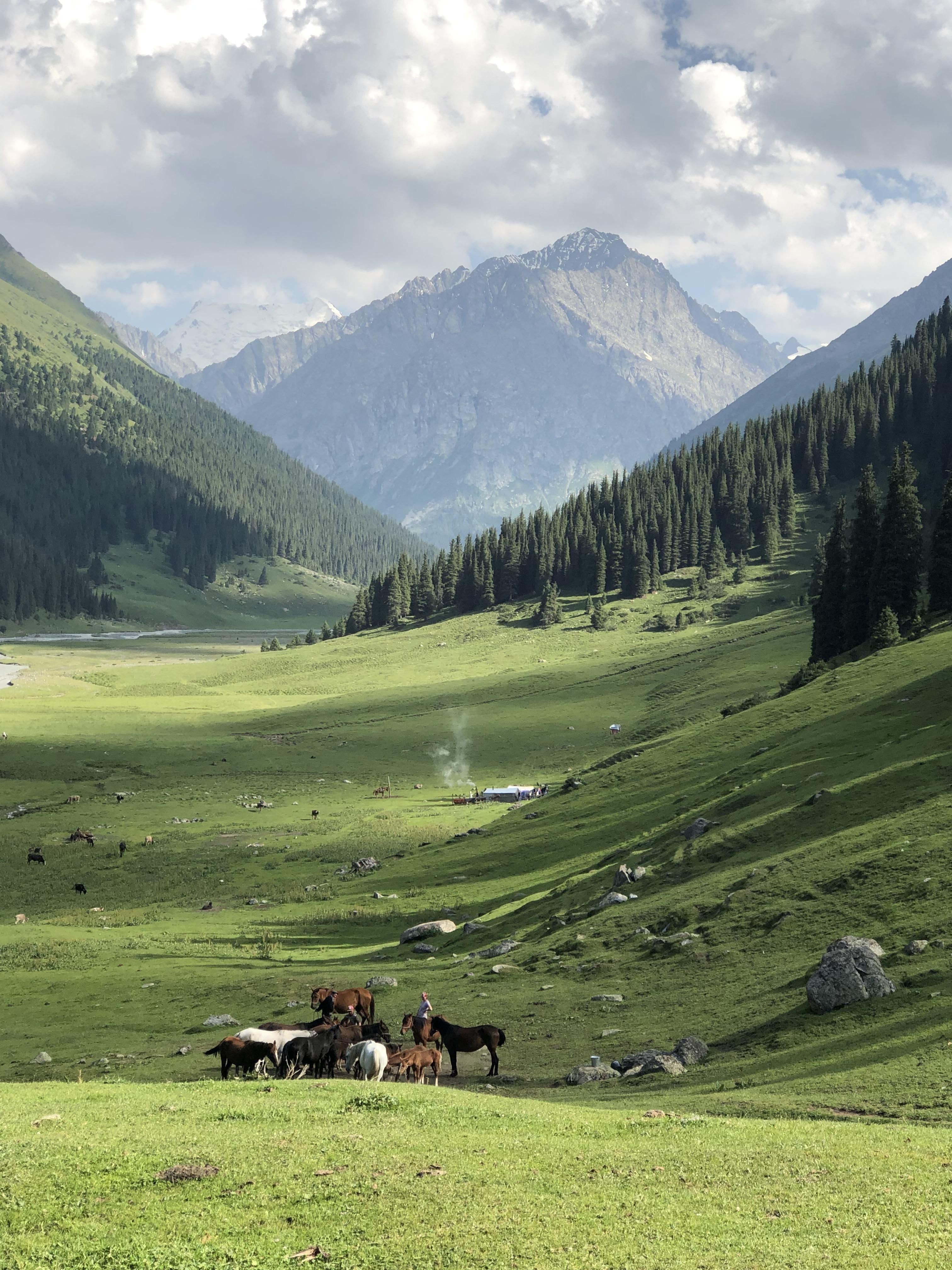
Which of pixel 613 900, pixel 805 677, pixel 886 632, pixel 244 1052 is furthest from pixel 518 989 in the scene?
pixel 886 632

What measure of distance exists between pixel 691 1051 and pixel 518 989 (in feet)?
35.0

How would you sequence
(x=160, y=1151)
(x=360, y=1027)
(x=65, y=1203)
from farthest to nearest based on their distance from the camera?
(x=360, y=1027) → (x=160, y=1151) → (x=65, y=1203)

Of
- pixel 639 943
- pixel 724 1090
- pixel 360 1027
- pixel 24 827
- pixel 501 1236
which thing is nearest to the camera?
pixel 501 1236

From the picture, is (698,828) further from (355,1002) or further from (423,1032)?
(423,1032)

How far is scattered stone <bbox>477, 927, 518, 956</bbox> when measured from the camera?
41812 millimetres

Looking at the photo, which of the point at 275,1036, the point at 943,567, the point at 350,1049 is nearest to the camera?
the point at 350,1049

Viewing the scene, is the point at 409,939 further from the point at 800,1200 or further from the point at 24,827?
the point at 24,827

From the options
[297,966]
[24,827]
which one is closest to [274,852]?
[24,827]

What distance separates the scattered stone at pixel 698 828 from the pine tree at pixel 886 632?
35272mm

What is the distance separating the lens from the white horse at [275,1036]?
27.5 meters

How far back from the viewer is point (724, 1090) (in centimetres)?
2375

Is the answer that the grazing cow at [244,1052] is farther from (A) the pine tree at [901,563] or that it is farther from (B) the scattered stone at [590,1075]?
(A) the pine tree at [901,563]

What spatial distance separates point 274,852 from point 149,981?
27825 millimetres

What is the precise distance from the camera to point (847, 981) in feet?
88.6
